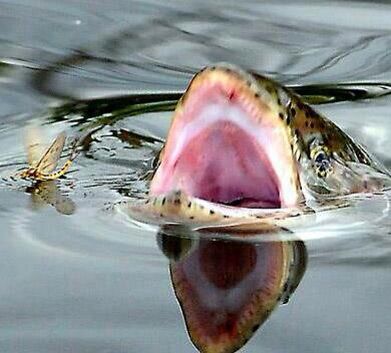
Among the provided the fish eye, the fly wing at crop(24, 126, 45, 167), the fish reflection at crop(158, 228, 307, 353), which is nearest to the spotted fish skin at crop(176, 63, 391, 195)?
the fish eye

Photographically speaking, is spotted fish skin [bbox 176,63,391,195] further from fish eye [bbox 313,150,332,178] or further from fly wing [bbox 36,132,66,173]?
fly wing [bbox 36,132,66,173]

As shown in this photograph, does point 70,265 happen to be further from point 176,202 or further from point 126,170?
point 126,170

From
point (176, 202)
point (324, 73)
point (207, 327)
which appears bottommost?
point (207, 327)

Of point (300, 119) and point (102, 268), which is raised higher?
point (300, 119)

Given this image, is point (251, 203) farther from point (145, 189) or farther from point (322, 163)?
point (145, 189)

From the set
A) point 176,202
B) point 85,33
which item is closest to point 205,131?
point 176,202

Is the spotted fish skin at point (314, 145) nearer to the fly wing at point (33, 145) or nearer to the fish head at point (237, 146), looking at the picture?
the fish head at point (237, 146)
